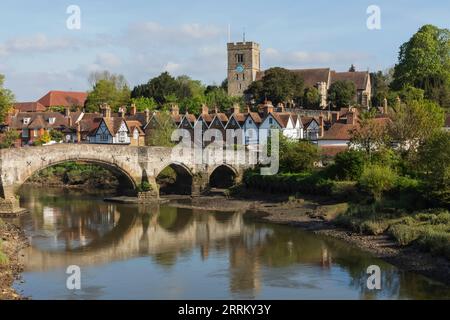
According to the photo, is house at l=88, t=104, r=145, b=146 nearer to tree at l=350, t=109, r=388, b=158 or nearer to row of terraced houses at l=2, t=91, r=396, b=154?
row of terraced houses at l=2, t=91, r=396, b=154

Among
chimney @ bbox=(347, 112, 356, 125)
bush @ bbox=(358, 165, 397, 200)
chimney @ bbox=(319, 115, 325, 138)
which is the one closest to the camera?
bush @ bbox=(358, 165, 397, 200)

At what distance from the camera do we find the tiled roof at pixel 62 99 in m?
95.0

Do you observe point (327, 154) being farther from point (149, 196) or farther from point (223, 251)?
point (223, 251)

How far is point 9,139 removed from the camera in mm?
71188

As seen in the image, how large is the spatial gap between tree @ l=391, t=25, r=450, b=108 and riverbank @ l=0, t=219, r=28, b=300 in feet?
156

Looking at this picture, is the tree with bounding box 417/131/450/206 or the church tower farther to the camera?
the church tower

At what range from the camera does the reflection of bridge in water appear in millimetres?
29753

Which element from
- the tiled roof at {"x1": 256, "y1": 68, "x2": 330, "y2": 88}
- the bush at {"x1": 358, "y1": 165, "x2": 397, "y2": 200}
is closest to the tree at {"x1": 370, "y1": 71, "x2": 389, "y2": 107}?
the tiled roof at {"x1": 256, "y1": 68, "x2": 330, "y2": 88}

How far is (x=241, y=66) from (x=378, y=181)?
54.8 metres

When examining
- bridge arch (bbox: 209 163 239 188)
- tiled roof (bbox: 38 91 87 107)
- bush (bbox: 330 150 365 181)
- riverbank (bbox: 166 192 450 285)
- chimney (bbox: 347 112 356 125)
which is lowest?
riverbank (bbox: 166 192 450 285)

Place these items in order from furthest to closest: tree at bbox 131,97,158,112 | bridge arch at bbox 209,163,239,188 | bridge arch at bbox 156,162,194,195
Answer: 1. tree at bbox 131,97,158,112
2. bridge arch at bbox 209,163,239,188
3. bridge arch at bbox 156,162,194,195

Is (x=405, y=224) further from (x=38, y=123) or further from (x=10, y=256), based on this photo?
(x=38, y=123)

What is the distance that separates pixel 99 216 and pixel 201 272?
17.4 meters

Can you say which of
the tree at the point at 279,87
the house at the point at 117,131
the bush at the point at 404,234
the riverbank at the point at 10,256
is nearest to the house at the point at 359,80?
the tree at the point at 279,87
